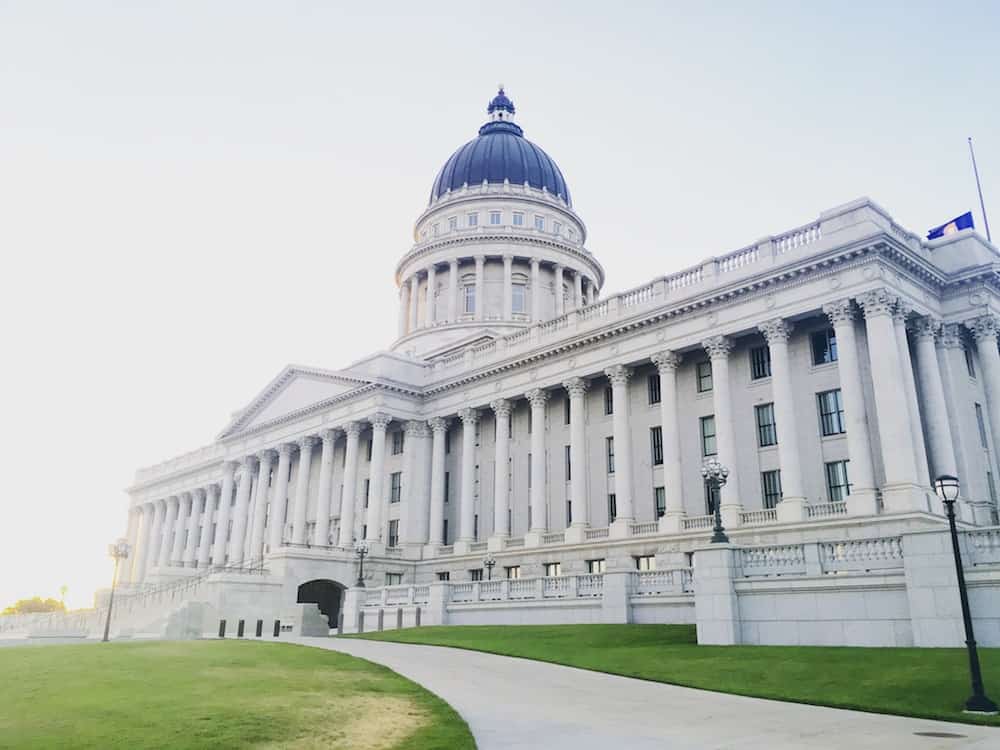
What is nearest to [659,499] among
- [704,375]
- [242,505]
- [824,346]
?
[704,375]

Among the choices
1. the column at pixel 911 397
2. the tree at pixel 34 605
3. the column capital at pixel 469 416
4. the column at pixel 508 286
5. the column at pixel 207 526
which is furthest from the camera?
the tree at pixel 34 605

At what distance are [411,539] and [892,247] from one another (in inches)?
→ 1438

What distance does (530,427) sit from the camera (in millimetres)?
56312

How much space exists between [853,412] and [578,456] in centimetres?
1755

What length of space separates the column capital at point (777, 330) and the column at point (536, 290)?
37.9 metres

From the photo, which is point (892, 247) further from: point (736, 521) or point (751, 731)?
point (751, 731)

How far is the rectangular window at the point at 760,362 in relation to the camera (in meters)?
44.0

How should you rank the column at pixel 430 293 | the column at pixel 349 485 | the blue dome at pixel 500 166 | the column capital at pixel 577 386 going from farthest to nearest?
1. the blue dome at pixel 500 166
2. the column at pixel 430 293
3. the column at pixel 349 485
4. the column capital at pixel 577 386

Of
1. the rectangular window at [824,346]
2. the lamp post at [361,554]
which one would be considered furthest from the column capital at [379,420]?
the rectangular window at [824,346]

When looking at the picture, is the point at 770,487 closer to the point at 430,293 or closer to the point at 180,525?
the point at 430,293

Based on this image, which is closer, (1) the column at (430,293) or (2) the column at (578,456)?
(2) the column at (578,456)

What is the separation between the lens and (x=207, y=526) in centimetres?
8600

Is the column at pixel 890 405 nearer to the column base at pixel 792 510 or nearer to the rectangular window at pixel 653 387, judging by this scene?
the column base at pixel 792 510

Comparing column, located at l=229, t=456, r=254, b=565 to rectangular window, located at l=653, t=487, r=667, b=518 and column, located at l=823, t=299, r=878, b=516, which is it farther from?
column, located at l=823, t=299, r=878, b=516
